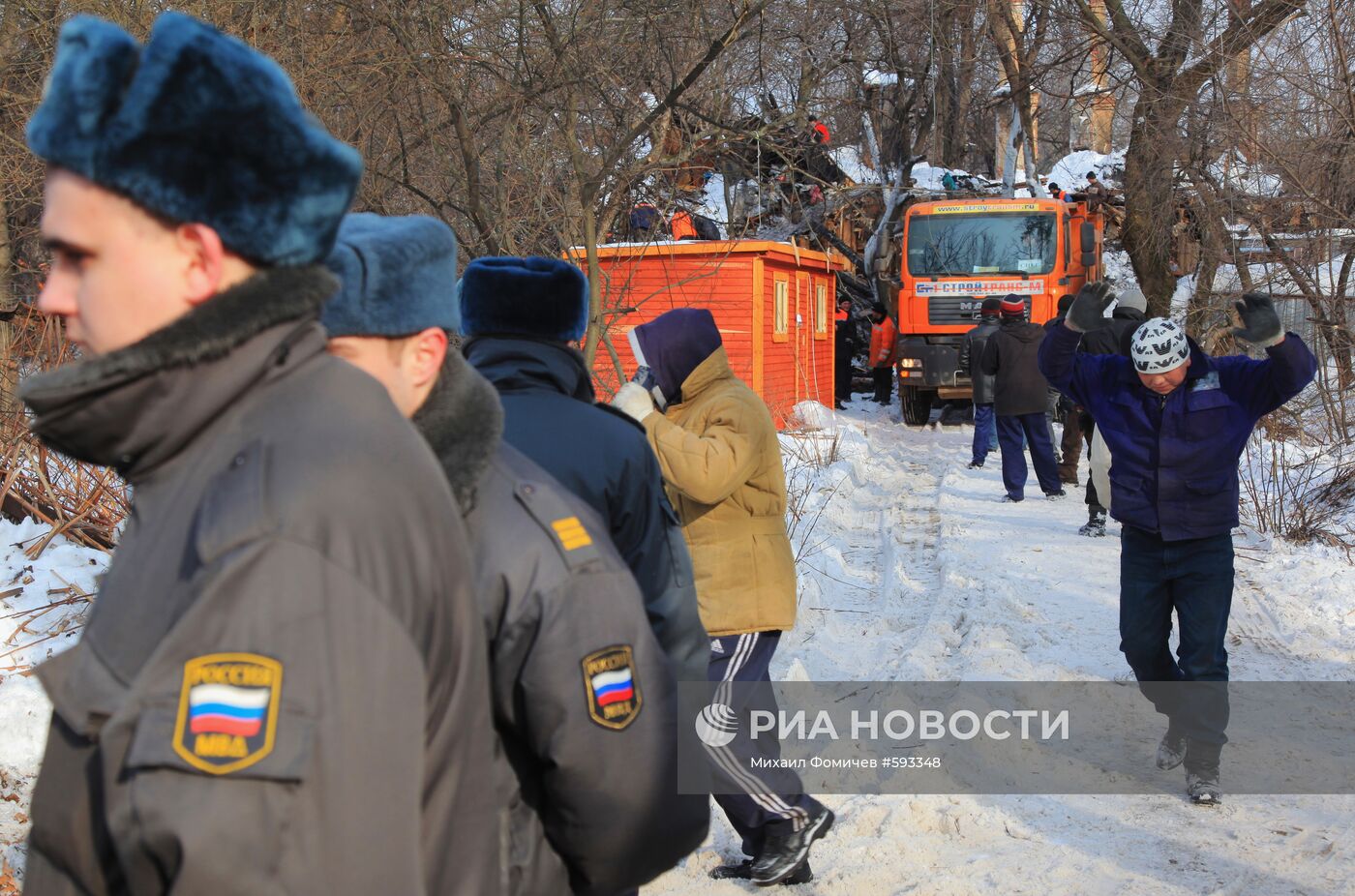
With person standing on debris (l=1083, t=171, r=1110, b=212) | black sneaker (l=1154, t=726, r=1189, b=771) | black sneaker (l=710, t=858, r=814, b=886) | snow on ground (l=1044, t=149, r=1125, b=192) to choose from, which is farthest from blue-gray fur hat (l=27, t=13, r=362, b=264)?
snow on ground (l=1044, t=149, r=1125, b=192)

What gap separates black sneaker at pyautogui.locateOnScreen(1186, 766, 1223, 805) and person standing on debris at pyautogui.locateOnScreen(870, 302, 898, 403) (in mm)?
16266

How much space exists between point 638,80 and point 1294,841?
19.3ft

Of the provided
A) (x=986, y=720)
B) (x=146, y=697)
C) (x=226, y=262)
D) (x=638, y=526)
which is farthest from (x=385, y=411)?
(x=986, y=720)

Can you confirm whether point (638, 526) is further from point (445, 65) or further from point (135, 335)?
point (445, 65)

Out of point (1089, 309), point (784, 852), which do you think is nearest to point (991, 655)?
point (1089, 309)

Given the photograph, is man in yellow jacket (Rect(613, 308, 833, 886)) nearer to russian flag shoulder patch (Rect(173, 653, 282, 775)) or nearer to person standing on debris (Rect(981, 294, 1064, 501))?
russian flag shoulder patch (Rect(173, 653, 282, 775))

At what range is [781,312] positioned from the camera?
18438 mm

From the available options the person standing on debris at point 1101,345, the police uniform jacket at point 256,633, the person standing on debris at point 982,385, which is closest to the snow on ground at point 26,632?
the police uniform jacket at point 256,633

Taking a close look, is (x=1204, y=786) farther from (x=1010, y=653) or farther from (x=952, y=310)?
(x=952, y=310)

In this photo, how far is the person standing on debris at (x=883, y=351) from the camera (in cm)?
2156

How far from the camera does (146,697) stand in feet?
3.97

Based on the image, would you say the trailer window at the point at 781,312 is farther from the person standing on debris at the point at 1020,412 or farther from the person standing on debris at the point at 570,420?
the person standing on debris at the point at 570,420

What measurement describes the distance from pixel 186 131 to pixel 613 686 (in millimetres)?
916

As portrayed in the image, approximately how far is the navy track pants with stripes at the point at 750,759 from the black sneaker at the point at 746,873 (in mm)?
147
